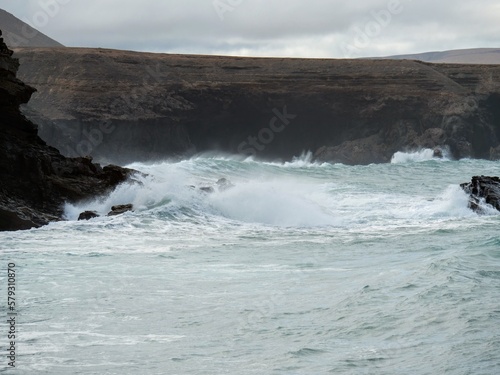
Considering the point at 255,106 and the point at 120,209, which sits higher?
the point at 255,106

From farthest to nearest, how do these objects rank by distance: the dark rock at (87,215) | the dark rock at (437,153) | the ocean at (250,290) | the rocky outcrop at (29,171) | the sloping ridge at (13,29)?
the sloping ridge at (13,29) < the dark rock at (437,153) < the rocky outcrop at (29,171) < the dark rock at (87,215) < the ocean at (250,290)

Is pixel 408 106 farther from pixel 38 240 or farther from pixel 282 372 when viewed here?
pixel 282 372

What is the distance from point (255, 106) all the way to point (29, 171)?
132 feet

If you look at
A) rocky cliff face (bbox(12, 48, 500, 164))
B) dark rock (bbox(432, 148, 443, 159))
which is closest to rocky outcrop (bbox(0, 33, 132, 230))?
rocky cliff face (bbox(12, 48, 500, 164))

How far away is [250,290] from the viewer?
42.2ft

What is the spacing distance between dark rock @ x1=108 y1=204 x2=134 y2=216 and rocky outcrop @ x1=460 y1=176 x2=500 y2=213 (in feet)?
28.8

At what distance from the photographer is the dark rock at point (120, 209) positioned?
2161 cm

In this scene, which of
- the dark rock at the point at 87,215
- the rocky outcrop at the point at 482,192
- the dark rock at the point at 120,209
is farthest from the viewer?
the rocky outcrop at the point at 482,192

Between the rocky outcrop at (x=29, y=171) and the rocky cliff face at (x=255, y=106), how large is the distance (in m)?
31.0

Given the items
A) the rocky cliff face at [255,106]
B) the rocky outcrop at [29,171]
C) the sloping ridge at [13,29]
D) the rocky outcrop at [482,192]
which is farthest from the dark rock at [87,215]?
the sloping ridge at [13,29]

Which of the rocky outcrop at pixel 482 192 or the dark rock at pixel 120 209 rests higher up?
the rocky outcrop at pixel 482 192

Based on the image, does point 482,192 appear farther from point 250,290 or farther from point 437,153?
point 437,153

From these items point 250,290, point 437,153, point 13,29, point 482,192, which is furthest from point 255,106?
point 250,290

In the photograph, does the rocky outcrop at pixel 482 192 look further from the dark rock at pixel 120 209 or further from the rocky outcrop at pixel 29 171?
the rocky outcrop at pixel 29 171
